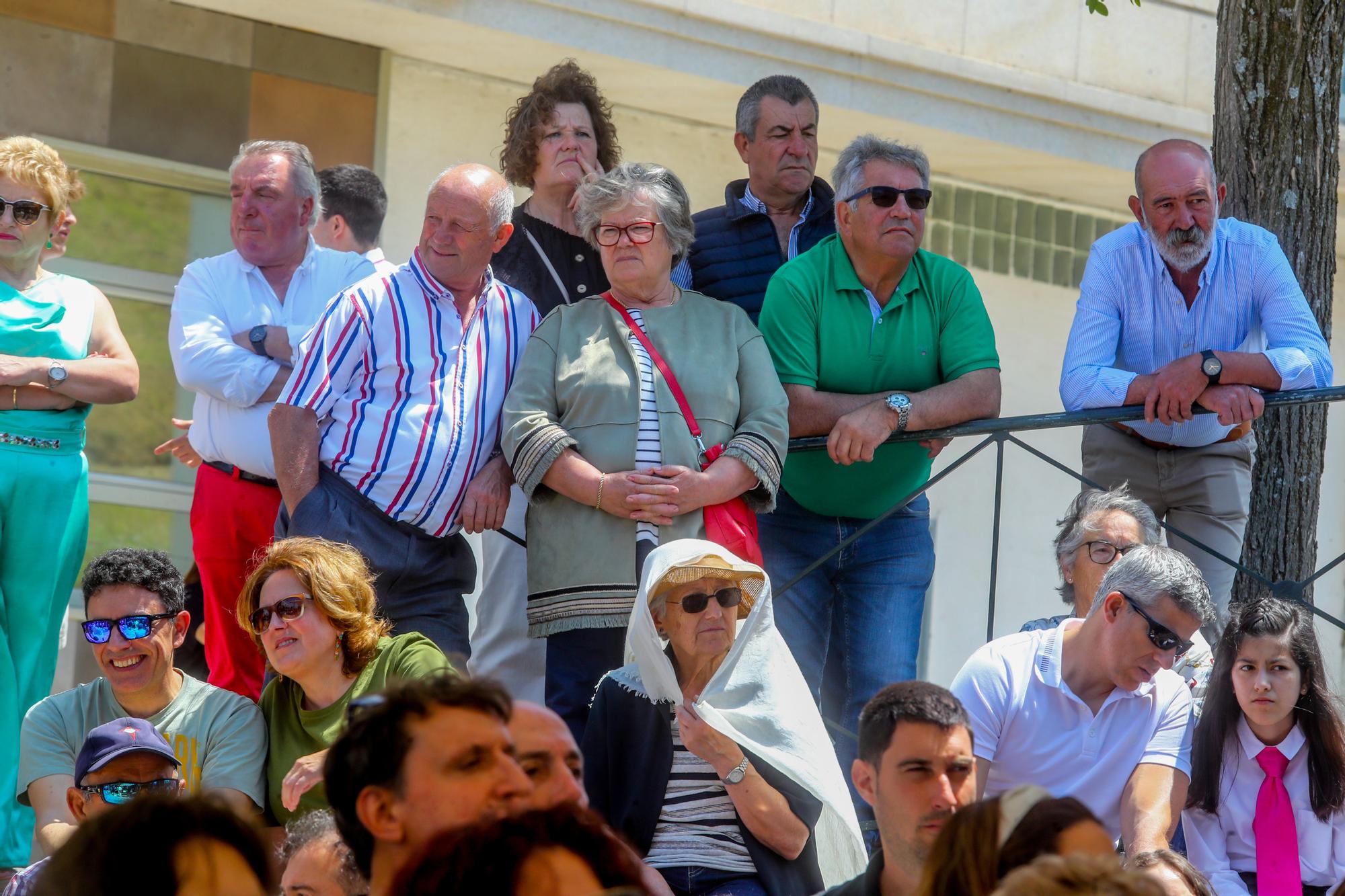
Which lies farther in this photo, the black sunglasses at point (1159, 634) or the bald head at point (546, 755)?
the black sunglasses at point (1159, 634)

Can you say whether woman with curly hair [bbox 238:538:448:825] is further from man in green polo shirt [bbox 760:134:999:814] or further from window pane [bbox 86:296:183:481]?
window pane [bbox 86:296:183:481]

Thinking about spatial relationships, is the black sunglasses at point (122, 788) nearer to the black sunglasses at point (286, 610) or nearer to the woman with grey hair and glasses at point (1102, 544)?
the black sunglasses at point (286, 610)

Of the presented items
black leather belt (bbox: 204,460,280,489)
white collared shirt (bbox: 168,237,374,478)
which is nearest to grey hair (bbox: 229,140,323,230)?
white collared shirt (bbox: 168,237,374,478)

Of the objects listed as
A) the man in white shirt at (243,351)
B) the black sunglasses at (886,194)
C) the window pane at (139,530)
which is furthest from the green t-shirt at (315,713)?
the window pane at (139,530)

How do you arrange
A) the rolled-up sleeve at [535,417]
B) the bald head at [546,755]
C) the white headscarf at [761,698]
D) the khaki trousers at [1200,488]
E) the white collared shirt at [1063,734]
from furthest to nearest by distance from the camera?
the khaki trousers at [1200,488] → the rolled-up sleeve at [535,417] → the white collared shirt at [1063,734] → the white headscarf at [761,698] → the bald head at [546,755]

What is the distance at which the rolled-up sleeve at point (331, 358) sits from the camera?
17.0 feet

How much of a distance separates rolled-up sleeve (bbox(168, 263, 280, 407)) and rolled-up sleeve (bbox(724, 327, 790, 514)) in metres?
1.47

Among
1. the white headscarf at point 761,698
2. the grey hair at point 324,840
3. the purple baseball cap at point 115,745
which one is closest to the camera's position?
the grey hair at point 324,840

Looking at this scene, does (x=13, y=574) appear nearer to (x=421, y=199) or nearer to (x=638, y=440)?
(x=638, y=440)

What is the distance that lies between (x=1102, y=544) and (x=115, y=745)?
9.52 feet

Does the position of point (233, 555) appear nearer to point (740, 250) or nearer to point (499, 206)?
point (499, 206)

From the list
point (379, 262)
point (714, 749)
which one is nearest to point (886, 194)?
point (379, 262)

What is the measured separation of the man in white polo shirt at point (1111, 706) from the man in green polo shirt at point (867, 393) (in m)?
0.54

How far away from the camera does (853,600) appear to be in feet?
17.9
